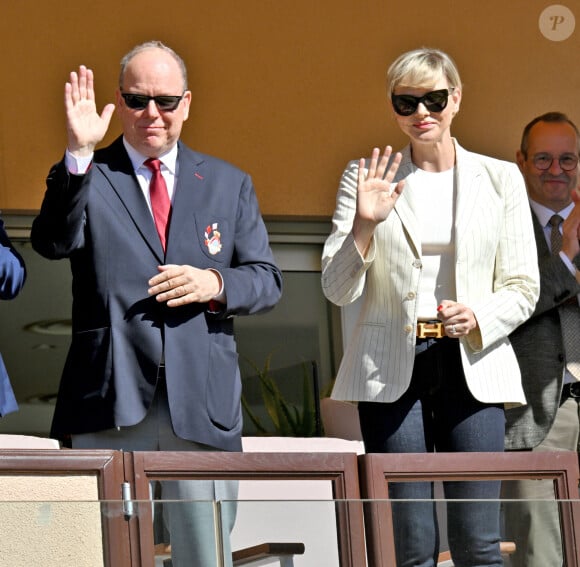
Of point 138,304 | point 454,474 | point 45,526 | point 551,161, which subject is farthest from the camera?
point 551,161

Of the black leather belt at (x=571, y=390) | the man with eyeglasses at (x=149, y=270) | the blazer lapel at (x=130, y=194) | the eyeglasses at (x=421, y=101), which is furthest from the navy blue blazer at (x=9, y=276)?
the black leather belt at (x=571, y=390)

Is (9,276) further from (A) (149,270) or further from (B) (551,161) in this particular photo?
(B) (551,161)

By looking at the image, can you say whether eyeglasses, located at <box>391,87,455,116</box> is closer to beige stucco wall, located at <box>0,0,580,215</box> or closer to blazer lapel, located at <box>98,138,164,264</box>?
blazer lapel, located at <box>98,138,164,264</box>

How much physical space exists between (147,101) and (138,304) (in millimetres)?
557

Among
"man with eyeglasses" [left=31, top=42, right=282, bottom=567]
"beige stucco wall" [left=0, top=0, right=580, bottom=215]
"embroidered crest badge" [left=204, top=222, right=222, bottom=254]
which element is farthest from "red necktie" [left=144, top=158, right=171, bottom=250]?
"beige stucco wall" [left=0, top=0, right=580, bottom=215]

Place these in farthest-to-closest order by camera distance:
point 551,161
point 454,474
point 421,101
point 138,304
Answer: point 551,161 < point 421,101 < point 138,304 < point 454,474

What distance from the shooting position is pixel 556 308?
4.85 meters

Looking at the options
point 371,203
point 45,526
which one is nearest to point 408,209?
point 371,203

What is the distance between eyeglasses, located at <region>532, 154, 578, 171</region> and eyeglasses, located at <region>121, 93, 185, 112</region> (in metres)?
1.34

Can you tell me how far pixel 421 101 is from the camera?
434 cm

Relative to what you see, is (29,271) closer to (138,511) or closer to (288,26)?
(288,26)

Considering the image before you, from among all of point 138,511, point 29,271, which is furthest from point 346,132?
point 138,511

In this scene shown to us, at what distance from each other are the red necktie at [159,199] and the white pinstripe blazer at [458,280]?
1.44ft

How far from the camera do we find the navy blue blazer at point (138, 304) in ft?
13.1
